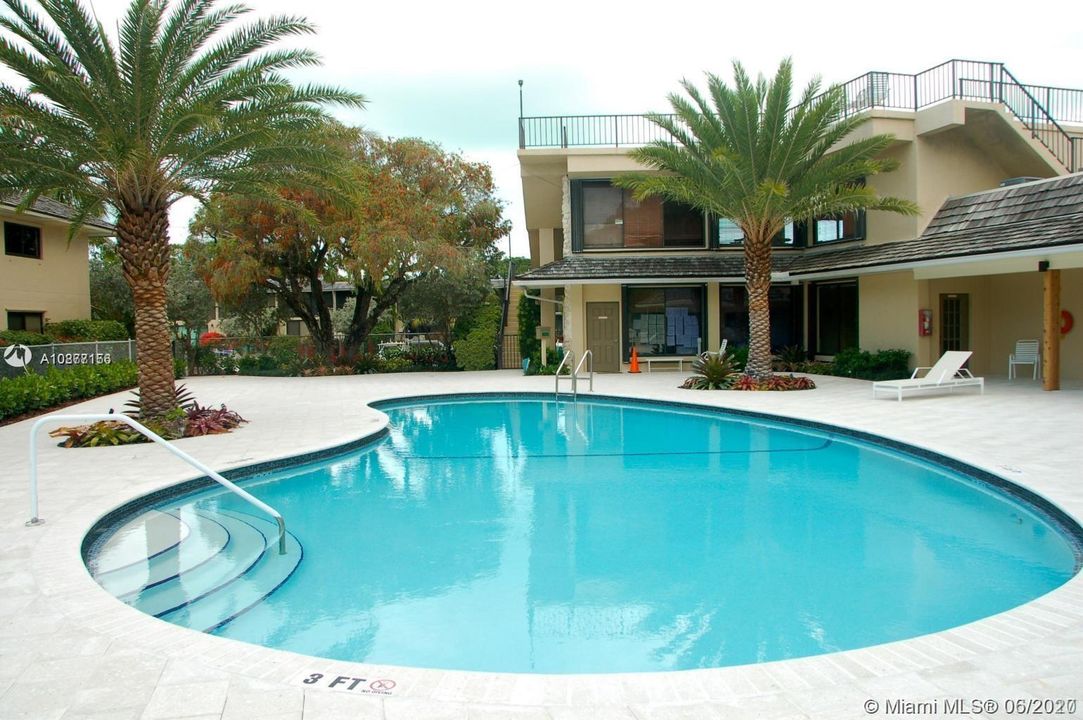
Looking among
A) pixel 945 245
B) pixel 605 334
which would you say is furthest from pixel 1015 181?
pixel 605 334

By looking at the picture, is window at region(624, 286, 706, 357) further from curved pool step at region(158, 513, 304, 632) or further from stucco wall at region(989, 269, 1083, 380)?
curved pool step at region(158, 513, 304, 632)

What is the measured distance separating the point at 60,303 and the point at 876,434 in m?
21.5

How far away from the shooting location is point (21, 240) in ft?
65.7

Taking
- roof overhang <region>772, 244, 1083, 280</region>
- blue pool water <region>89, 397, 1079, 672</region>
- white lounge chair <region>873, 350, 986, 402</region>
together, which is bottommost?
blue pool water <region>89, 397, 1079, 672</region>

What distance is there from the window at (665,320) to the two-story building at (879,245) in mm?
41

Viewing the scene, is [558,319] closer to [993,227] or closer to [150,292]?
[993,227]

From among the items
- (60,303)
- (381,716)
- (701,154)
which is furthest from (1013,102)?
(60,303)

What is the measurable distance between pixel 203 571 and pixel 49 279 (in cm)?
1882

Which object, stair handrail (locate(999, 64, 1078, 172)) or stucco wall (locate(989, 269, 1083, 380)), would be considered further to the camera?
stair handrail (locate(999, 64, 1078, 172))

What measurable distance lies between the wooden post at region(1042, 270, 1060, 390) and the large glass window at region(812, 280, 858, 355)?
561 centimetres

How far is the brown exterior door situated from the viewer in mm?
21672

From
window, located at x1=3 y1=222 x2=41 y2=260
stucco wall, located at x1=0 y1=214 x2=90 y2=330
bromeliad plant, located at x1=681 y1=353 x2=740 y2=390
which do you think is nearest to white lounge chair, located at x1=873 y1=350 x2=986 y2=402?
bromeliad plant, located at x1=681 y1=353 x2=740 y2=390

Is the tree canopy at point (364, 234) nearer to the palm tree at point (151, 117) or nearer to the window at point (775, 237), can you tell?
the window at point (775, 237)

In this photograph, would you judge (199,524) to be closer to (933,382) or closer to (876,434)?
(876,434)
